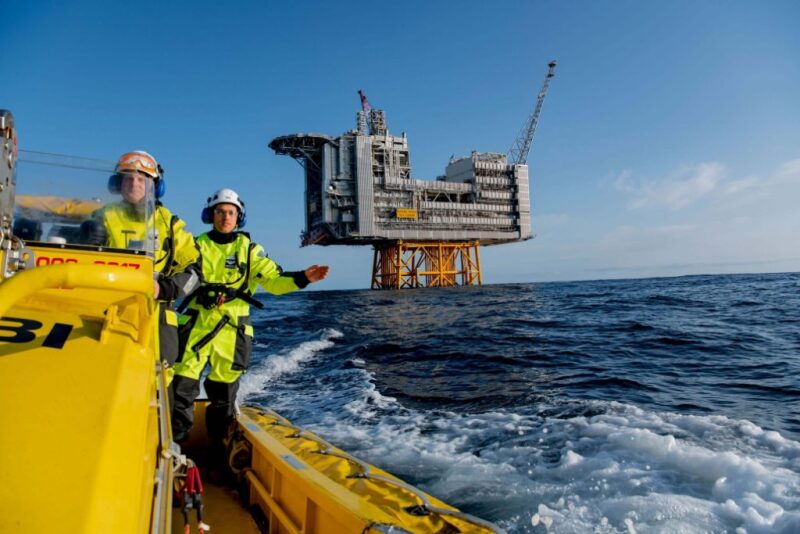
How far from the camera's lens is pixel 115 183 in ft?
8.52

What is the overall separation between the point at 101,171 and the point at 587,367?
7971mm

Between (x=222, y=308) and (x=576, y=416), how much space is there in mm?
4159

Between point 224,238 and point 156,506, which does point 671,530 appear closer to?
point 156,506

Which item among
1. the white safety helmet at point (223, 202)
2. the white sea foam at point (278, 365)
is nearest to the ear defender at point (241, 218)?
the white safety helmet at point (223, 202)

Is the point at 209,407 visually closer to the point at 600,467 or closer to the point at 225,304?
the point at 225,304

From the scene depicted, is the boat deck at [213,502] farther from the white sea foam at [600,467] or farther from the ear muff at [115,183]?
the ear muff at [115,183]

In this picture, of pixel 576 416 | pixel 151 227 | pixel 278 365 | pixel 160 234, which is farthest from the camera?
pixel 278 365

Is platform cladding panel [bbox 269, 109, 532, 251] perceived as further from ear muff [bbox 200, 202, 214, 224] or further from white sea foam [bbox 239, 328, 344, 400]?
ear muff [bbox 200, 202, 214, 224]

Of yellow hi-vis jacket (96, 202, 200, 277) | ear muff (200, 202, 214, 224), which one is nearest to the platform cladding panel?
ear muff (200, 202, 214, 224)

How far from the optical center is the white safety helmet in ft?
12.7

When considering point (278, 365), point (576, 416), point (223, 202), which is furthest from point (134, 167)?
point (278, 365)

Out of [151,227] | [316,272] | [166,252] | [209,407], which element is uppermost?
[151,227]

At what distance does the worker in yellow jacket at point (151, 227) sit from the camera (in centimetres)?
242

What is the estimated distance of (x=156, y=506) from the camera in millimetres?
1697
